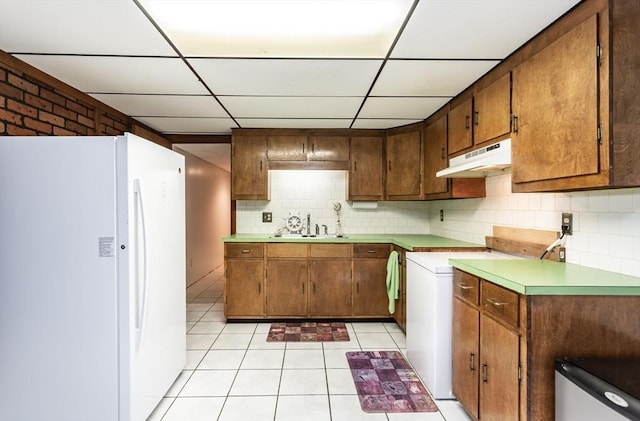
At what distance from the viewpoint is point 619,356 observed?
1395mm

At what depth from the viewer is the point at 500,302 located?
62.4 inches

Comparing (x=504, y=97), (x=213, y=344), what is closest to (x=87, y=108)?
(x=213, y=344)

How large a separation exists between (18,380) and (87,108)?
1.99 metres

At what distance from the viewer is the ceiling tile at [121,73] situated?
2.03 metres

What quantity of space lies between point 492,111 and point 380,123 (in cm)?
149

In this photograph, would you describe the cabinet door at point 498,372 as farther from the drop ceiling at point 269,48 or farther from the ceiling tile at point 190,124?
the ceiling tile at point 190,124

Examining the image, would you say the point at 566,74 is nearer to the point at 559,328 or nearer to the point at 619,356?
the point at 559,328

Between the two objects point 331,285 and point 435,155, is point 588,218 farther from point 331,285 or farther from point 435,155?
point 331,285

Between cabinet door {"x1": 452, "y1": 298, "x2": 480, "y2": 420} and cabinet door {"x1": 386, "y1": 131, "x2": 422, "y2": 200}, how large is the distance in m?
1.77

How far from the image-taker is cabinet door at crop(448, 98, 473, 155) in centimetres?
255

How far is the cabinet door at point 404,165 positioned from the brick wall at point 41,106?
2.82m

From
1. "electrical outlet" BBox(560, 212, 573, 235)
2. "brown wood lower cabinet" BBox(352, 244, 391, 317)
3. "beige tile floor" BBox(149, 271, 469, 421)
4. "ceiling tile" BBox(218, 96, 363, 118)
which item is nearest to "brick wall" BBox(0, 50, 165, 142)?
"ceiling tile" BBox(218, 96, 363, 118)

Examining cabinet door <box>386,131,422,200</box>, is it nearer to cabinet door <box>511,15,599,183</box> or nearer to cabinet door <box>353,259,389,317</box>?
cabinet door <box>353,259,389,317</box>

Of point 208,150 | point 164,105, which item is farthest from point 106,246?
point 208,150
